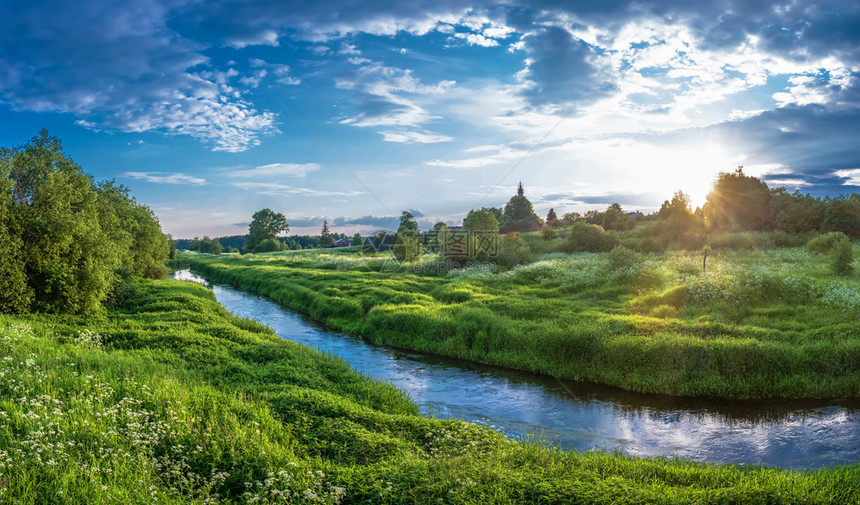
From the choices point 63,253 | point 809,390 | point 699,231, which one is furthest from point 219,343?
point 699,231

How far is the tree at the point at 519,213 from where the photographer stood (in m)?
101

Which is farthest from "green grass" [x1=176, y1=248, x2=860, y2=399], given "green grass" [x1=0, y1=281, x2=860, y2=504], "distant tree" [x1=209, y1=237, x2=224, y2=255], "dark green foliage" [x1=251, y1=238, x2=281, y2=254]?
"distant tree" [x1=209, y1=237, x2=224, y2=255]

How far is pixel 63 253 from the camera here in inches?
728

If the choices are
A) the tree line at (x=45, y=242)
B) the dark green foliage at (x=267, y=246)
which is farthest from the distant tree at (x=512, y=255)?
the dark green foliage at (x=267, y=246)

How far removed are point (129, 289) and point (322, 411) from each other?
22.8 m

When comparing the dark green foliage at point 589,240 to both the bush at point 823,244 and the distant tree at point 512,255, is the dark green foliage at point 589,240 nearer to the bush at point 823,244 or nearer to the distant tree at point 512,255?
the distant tree at point 512,255

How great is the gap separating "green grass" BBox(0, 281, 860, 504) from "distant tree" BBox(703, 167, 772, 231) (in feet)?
179

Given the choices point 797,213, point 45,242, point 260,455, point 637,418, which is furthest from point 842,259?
point 45,242

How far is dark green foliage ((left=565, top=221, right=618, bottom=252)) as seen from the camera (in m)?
53.7

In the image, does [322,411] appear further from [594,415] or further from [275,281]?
[275,281]

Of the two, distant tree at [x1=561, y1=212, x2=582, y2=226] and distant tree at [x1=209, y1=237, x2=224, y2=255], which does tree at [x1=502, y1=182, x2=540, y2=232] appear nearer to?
distant tree at [x1=561, y1=212, x2=582, y2=226]

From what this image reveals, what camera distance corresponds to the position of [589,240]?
54.4 meters

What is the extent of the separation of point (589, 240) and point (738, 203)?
20.3 metres

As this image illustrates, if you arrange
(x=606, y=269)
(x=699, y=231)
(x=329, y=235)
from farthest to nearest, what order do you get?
(x=329, y=235) < (x=699, y=231) < (x=606, y=269)
